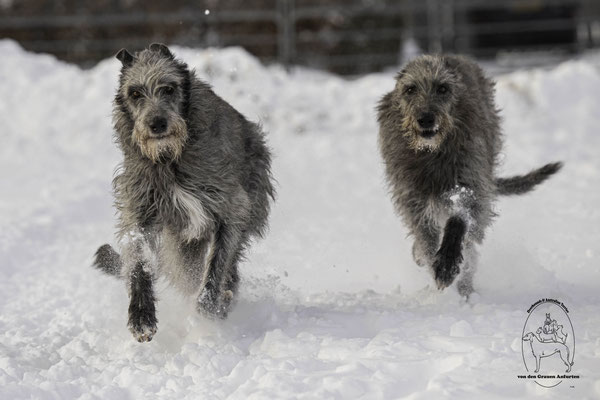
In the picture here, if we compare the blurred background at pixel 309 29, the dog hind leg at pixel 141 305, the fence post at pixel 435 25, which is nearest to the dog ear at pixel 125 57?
the dog hind leg at pixel 141 305

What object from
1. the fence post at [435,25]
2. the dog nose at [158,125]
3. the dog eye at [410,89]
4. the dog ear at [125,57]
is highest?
the fence post at [435,25]

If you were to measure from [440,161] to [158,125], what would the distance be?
171 centimetres

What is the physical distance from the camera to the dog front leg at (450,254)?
466 centimetres

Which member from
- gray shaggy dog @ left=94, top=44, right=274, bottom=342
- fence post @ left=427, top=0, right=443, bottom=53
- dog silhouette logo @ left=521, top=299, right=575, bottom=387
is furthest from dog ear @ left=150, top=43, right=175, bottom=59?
fence post @ left=427, top=0, right=443, bottom=53

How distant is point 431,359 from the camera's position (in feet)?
11.4

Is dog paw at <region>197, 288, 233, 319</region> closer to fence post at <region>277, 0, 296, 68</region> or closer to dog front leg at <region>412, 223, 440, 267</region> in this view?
dog front leg at <region>412, 223, 440, 267</region>

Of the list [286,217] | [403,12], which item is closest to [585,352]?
[286,217]

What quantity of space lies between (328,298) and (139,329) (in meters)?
1.27

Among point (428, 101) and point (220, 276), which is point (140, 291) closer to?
point (220, 276)

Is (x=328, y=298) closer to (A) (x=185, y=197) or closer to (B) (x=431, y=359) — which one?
(A) (x=185, y=197)

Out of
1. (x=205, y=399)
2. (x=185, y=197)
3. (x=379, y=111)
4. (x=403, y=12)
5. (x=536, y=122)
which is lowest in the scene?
(x=205, y=399)

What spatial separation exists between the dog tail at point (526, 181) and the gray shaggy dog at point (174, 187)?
6.41ft

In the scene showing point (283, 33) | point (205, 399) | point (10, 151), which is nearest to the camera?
point (205, 399)

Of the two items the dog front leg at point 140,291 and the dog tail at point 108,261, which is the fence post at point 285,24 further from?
the dog front leg at point 140,291
